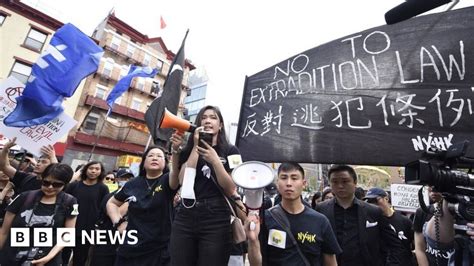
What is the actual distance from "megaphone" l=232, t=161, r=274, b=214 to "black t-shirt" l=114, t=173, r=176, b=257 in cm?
110

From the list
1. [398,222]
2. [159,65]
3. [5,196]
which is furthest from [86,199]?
[159,65]

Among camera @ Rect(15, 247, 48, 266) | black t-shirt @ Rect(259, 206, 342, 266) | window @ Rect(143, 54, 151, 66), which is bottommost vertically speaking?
camera @ Rect(15, 247, 48, 266)

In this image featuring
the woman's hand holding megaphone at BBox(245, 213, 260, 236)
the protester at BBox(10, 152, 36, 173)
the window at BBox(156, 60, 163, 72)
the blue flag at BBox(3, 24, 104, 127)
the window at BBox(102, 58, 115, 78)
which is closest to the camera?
the woman's hand holding megaphone at BBox(245, 213, 260, 236)

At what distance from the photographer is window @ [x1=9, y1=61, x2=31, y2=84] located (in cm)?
1870

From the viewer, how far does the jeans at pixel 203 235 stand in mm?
2107

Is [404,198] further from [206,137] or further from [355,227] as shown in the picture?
[206,137]

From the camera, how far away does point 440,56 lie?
2.49 m

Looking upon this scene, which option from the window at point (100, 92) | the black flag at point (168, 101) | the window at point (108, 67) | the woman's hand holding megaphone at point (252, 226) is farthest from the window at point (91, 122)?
the woman's hand holding megaphone at point (252, 226)

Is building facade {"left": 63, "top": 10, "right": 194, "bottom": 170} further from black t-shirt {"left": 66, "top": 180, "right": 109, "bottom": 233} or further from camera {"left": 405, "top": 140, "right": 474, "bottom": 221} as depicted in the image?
camera {"left": 405, "top": 140, "right": 474, "bottom": 221}

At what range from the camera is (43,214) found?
2.78 meters

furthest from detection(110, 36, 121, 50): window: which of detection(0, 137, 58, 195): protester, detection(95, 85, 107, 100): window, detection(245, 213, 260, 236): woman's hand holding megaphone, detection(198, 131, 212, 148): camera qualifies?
detection(245, 213, 260, 236): woman's hand holding megaphone

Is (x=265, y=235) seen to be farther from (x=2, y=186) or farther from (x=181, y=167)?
(x=2, y=186)

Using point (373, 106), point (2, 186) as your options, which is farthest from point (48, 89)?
point (373, 106)

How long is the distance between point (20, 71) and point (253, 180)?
22.9m
